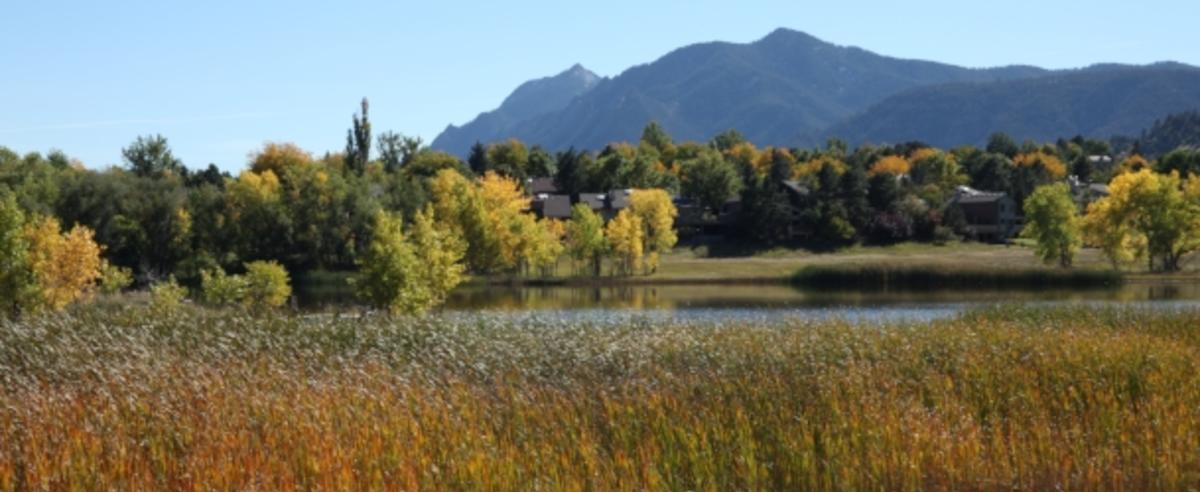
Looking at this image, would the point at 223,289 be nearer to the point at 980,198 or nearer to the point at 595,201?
the point at 595,201

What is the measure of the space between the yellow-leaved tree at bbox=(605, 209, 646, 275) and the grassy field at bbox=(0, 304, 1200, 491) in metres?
70.0

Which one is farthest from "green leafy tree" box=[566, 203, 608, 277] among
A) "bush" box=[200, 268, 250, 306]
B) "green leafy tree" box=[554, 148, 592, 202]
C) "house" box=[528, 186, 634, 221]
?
"green leafy tree" box=[554, 148, 592, 202]

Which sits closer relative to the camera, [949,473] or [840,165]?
[949,473]

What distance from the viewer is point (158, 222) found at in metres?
92.2

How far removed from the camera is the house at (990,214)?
126 m

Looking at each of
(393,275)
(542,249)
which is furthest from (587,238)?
(393,275)

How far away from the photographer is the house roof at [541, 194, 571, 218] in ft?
414

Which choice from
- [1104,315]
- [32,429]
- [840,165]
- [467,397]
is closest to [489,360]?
[467,397]

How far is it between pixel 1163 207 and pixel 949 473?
270ft

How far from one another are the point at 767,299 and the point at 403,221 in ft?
134

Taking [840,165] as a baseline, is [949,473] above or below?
below

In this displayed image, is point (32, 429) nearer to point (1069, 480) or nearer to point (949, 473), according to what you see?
point (949, 473)

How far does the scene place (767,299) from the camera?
222 feet

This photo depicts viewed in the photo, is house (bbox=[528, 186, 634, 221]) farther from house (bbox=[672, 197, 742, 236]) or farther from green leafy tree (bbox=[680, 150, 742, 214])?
green leafy tree (bbox=[680, 150, 742, 214])
